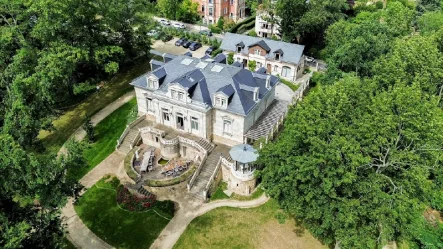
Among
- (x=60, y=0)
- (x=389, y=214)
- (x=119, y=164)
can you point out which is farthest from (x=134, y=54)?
(x=389, y=214)

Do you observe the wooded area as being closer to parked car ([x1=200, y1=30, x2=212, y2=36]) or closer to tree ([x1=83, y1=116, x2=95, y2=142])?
tree ([x1=83, y1=116, x2=95, y2=142])

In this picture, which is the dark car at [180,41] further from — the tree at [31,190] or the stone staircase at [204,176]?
the tree at [31,190]

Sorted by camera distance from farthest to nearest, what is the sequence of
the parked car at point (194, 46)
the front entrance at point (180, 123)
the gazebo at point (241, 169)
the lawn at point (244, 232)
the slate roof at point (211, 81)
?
1. the parked car at point (194, 46)
2. the front entrance at point (180, 123)
3. the slate roof at point (211, 81)
4. the gazebo at point (241, 169)
5. the lawn at point (244, 232)

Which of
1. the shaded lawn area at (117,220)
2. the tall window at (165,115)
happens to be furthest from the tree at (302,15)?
the shaded lawn area at (117,220)

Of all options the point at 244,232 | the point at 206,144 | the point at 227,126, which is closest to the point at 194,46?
the point at 227,126

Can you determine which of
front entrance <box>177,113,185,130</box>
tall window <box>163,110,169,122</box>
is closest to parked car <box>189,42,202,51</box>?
tall window <box>163,110,169,122</box>

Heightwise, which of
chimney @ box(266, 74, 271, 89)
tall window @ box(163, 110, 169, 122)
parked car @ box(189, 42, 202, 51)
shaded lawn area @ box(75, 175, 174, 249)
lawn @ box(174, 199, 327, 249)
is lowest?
shaded lawn area @ box(75, 175, 174, 249)

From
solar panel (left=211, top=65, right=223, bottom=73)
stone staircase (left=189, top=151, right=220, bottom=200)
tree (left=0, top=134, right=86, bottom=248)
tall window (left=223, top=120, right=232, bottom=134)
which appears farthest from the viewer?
solar panel (left=211, top=65, right=223, bottom=73)
